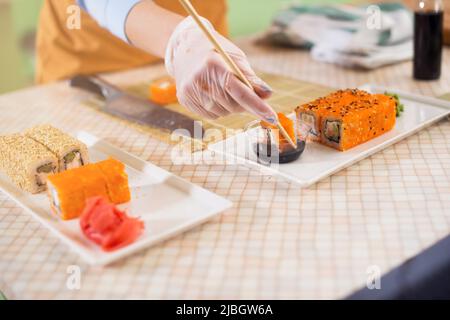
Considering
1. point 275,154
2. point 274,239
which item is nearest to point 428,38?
point 275,154

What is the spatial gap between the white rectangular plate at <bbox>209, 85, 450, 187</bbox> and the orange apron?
2.41ft

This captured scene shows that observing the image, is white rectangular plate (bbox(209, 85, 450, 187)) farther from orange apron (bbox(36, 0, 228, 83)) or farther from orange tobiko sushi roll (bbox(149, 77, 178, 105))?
orange apron (bbox(36, 0, 228, 83))

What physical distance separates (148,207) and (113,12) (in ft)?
2.23

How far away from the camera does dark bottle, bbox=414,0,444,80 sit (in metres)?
1.57

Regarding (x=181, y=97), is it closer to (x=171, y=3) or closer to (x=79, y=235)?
(x=79, y=235)

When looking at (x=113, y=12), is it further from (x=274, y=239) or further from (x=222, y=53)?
(x=274, y=239)

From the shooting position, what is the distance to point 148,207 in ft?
3.33

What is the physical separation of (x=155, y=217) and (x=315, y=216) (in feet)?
0.86

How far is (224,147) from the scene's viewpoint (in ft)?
3.97

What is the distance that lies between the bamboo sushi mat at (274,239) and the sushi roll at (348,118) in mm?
53

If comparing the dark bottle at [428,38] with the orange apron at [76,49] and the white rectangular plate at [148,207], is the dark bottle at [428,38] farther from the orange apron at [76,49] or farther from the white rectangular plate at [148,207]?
the white rectangular plate at [148,207]

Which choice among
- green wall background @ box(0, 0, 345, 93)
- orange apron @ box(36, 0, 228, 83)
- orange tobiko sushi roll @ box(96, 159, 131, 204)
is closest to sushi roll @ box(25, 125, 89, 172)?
orange tobiko sushi roll @ box(96, 159, 131, 204)
